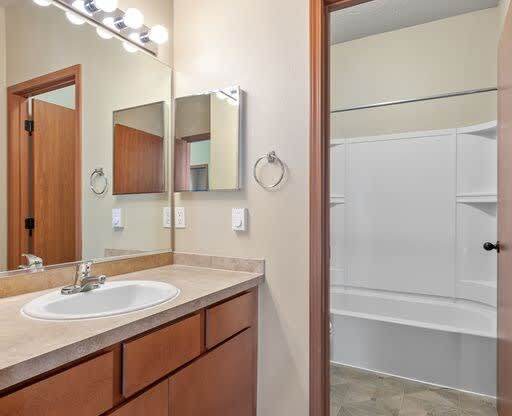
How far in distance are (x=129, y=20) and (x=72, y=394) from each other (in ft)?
4.98

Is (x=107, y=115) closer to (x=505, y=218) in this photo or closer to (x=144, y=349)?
(x=144, y=349)

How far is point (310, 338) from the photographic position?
1483mm

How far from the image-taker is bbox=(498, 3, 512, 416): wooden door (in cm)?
149

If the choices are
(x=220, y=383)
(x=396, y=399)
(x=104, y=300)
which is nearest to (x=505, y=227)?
(x=396, y=399)

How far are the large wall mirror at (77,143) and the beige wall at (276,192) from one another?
340mm

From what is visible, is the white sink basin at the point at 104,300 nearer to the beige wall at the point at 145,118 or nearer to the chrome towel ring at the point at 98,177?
the chrome towel ring at the point at 98,177

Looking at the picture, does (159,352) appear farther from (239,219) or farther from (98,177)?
(98,177)

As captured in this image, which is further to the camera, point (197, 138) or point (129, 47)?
point (197, 138)

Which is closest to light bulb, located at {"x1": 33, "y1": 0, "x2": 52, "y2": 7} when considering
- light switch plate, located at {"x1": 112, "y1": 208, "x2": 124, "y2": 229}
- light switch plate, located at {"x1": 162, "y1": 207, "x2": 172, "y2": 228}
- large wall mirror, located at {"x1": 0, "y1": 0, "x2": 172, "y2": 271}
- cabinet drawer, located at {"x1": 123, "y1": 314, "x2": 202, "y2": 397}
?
large wall mirror, located at {"x1": 0, "y1": 0, "x2": 172, "y2": 271}

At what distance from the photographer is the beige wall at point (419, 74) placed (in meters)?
2.49

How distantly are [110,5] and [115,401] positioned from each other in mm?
1528

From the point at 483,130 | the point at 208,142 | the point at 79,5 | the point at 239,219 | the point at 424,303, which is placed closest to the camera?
the point at 79,5

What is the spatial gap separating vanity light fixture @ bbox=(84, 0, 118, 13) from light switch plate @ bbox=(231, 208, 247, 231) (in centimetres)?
104

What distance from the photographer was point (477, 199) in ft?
7.93
